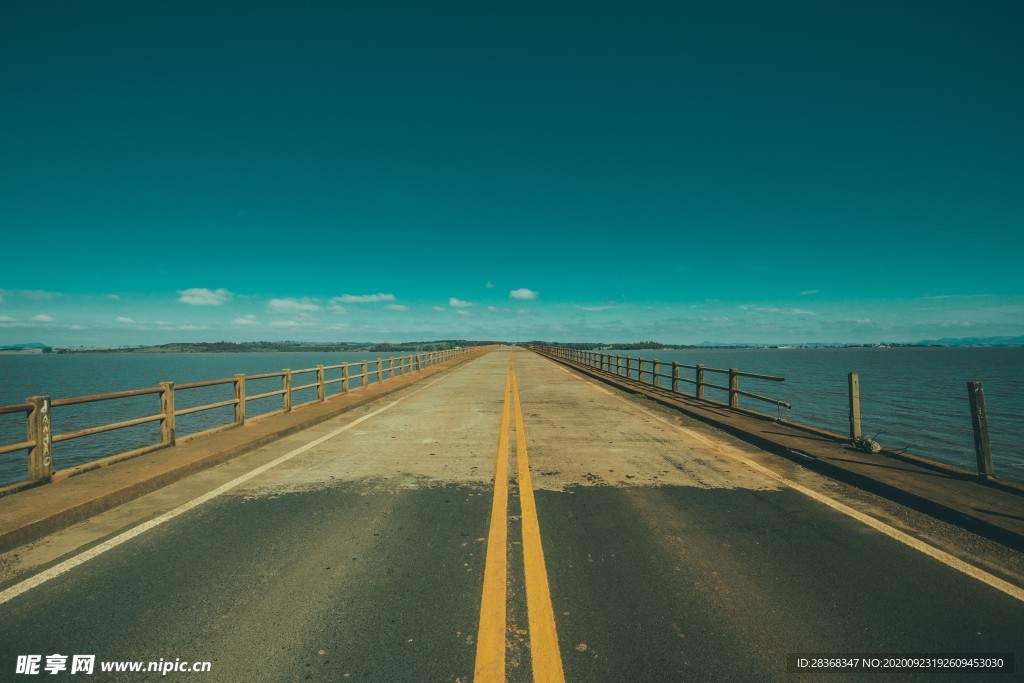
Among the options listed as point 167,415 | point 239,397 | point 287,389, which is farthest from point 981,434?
point 287,389

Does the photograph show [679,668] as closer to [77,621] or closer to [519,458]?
[77,621]

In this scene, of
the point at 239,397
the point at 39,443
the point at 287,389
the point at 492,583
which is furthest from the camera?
the point at 287,389

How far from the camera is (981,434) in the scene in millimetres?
6145

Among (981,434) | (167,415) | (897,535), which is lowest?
(897,535)

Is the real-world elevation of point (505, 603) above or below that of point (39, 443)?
below

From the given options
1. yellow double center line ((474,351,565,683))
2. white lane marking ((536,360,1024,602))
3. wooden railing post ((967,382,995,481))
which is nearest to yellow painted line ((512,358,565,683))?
yellow double center line ((474,351,565,683))

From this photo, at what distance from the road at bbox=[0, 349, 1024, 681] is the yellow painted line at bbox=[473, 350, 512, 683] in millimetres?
15

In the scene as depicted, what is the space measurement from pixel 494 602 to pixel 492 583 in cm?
28

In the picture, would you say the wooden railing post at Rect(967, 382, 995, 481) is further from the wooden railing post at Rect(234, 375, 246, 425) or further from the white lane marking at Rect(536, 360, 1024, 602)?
the wooden railing post at Rect(234, 375, 246, 425)

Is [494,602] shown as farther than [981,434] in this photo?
No

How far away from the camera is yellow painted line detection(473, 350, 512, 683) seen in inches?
108

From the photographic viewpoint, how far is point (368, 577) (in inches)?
153

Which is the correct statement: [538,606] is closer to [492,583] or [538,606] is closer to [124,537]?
[492,583]

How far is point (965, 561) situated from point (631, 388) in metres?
15.6
